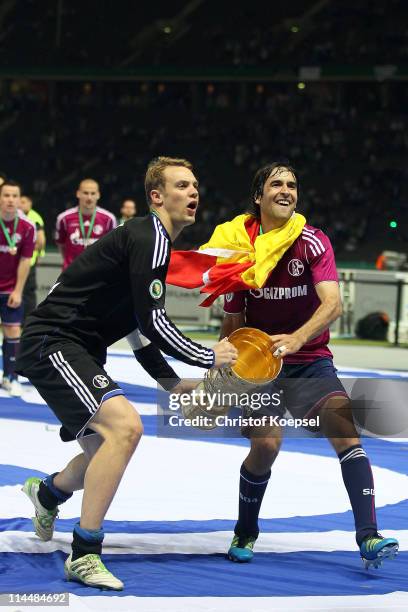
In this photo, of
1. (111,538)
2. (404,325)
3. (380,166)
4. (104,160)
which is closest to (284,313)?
(111,538)

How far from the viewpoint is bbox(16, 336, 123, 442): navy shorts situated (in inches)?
183

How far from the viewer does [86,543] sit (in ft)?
14.9

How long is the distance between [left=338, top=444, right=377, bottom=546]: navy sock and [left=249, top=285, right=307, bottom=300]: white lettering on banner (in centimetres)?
81

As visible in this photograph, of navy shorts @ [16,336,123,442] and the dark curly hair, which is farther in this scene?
the dark curly hair

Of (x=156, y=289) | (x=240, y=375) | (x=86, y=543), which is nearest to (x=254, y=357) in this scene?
(x=240, y=375)

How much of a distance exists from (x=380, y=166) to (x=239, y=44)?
719 cm

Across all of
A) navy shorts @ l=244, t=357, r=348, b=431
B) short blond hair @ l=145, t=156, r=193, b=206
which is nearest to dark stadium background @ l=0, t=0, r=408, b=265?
navy shorts @ l=244, t=357, r=348, b=431

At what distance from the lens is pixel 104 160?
3878 centimetres

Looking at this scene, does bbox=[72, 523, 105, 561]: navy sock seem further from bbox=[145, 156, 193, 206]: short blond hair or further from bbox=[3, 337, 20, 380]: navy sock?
bbox=[3, 337, 20, 380]: navy sock

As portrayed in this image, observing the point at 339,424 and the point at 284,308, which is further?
the point at 284,308

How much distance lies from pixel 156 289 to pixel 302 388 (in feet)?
Result: 3.48

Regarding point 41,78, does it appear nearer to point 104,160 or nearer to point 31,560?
point 104,160

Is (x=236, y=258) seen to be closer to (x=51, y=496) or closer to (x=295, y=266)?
(x=295, y=266)

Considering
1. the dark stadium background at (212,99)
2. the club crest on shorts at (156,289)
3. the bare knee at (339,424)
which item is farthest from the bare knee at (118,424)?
the dark stadium background at (212,99)
